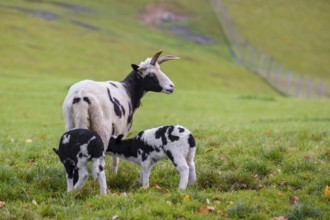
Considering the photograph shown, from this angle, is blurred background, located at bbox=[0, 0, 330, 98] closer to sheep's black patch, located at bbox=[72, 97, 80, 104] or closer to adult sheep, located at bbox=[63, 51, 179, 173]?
adult sheep, located at bbox=[63, 51, 179, 173]

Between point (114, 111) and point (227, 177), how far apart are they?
284 cm

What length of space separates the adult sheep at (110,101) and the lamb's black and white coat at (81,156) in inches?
23.5

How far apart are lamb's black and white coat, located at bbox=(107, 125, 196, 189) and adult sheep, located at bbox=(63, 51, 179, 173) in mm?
428

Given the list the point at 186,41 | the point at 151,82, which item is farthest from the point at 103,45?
the point at 151,82

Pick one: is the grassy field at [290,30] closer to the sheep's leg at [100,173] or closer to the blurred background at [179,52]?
the blurred background at [179,52]

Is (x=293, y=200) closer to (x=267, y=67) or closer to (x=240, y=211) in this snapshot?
(x=240, y=211)

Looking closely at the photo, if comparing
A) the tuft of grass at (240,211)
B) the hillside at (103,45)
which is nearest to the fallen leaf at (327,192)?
the tuft of grass at (240,211)

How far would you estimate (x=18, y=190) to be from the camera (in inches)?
382

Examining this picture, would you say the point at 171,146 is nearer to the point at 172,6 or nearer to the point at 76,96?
the point at 76,96

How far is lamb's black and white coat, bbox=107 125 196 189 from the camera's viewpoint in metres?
10.1

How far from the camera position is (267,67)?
252 ft

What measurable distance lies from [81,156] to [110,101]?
184cm

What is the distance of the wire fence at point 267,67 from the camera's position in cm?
6638

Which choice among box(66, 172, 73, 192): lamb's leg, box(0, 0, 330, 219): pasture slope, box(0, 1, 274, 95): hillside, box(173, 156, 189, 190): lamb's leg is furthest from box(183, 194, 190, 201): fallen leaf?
box(0, 1, 274, 95): hillside
